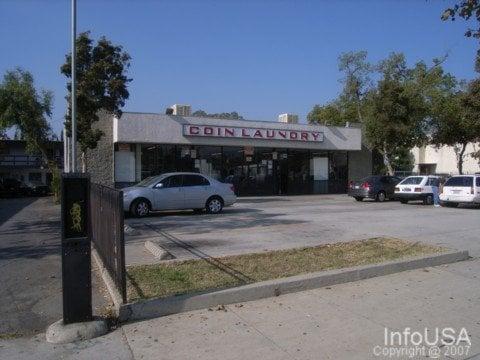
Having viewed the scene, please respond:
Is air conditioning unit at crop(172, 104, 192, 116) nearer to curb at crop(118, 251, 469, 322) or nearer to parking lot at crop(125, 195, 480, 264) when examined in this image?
parking lot at crop(125, 195, 480, 264)

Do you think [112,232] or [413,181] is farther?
[413,181]

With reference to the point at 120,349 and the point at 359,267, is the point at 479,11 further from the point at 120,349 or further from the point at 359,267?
the point at 120,349

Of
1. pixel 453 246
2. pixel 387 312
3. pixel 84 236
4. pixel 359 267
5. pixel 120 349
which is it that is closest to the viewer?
pixel 120 349

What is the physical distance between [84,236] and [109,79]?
14.9m

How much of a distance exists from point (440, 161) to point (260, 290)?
210 ft

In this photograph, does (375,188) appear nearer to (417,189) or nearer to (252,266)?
(417,189)

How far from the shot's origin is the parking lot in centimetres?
1014

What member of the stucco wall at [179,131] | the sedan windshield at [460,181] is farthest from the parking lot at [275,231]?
the stucco wall at [179,131]

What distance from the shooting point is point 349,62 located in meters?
46.1

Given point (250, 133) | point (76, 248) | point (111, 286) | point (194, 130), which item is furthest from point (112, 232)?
point (250, 133)

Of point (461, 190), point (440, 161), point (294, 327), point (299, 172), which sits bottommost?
point (294, 327)

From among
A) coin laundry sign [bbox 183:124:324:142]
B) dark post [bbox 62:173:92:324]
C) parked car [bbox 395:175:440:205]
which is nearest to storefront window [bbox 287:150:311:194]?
coin laundry sign [bbox 183:124:324:142]

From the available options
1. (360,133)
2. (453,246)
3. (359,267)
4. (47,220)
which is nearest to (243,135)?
(360,133)

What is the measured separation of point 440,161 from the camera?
213 ft
